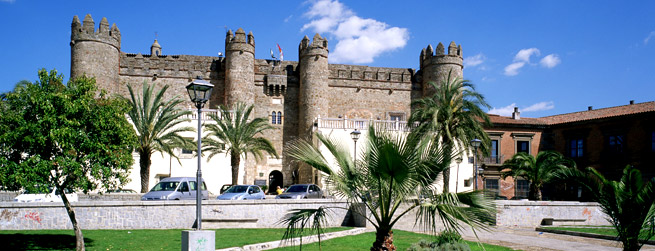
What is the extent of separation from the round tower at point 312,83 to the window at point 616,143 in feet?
64.6

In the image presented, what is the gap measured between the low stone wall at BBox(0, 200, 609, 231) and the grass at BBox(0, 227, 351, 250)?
482mm

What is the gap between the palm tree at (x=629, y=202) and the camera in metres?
10.0

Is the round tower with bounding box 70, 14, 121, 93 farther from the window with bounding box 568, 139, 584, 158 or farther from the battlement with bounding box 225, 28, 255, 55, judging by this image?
the window with bounding box 568, 139, 584, 158

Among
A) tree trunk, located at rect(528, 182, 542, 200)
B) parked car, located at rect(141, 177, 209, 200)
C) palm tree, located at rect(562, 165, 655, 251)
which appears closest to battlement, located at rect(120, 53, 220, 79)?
parked car, located at rect(141, 177, 209, 200)

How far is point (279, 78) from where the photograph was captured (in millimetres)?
42469

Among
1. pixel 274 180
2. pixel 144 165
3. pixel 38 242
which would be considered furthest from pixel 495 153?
pixel 38 242

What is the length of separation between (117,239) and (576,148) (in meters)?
33.9

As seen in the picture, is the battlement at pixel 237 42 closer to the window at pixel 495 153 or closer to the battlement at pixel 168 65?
the battlement at pixel 168 65

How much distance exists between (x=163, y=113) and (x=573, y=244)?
1770 centimetres

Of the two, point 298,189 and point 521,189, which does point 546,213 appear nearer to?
point 298,189

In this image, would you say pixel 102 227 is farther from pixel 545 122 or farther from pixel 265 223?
pixel 545 122

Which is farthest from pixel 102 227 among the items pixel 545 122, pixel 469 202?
pixel 545 122

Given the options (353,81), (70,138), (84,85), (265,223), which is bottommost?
(265,223)

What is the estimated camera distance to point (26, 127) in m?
13.0
